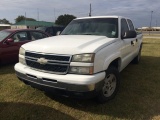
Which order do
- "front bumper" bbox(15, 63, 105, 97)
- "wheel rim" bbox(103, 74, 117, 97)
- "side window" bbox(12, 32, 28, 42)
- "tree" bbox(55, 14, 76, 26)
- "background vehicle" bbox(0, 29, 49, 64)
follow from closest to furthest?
"front bumper" bbox(15, 63, 105, 97), "wheel rim" bbox(103, 74, 117, 97), "background vehicle" bbox(0, 29, 49, 64), "side window" bbox(12, 32, 28, 42), "tree" bbox(55, 14, 76, 26)

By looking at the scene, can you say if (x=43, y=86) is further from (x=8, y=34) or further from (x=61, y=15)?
(x=61, y=15)

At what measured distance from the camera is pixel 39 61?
360 cm

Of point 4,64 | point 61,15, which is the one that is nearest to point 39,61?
point 4,64

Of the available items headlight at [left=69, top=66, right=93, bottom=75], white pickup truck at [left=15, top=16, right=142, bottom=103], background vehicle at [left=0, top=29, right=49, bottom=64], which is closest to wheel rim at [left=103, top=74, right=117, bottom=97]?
white pickup truck at [left=15, top=16, right=142, bottom=103]

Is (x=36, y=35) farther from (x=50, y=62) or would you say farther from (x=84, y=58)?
(x=84, y=58)

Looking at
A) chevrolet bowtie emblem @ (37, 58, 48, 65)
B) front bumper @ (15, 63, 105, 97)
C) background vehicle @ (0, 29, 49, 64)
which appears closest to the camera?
front bumper @ (15, 63, 105, 97)

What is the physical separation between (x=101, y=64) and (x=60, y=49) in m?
0.77

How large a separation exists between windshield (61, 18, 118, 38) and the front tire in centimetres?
95

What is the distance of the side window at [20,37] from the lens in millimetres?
7328

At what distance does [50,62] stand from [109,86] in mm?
1364

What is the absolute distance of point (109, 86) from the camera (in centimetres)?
404

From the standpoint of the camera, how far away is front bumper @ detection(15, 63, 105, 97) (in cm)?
322

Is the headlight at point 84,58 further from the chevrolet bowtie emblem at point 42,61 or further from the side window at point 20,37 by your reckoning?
the side window at point 20,37

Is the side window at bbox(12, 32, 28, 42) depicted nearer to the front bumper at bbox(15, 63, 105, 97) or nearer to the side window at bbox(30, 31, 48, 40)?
the side window at bbox(30, 31, 48, 40)
